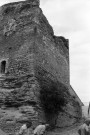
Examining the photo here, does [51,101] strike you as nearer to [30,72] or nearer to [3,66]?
[30,72]

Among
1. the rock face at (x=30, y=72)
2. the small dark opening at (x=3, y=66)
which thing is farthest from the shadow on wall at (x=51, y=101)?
the small dark opening at (x=3, y=66)

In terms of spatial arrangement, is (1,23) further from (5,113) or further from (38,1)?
(5,113)

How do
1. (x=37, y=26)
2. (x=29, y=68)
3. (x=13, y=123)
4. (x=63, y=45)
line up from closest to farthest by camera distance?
(x=13, y=123)
(x=29, y=68)
(x=37, y=26)
(x=63, y=45)

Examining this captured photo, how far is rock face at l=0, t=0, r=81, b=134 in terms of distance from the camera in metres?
15.4

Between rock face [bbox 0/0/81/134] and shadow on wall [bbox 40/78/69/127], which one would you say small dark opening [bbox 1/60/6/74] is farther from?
shadow on wall [bbox 40/78/69/127]

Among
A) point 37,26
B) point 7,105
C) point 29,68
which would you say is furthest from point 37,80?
point 37,26

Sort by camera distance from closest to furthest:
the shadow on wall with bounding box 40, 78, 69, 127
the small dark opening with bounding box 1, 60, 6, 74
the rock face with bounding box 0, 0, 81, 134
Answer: the rock face with bounding box 0, 0, 81, 134 → the shadow on wall with bounding box 40, 78, 69, 127 → the small dark opening with bounding box 1, 60, 6, 74

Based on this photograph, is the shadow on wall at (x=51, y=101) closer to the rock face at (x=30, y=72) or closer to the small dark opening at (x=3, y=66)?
the rock face at (x=30, y=72)

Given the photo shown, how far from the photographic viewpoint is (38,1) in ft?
58.5

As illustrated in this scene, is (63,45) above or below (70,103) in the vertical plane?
above

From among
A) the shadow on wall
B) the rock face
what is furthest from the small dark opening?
the shadow on wall

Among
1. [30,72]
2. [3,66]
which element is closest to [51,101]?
[30,72]

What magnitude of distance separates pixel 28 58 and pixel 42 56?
1071 mm

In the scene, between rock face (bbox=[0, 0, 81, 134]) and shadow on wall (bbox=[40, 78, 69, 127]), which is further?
shadow on wall (bbox=[40, 78, 69, 127])
